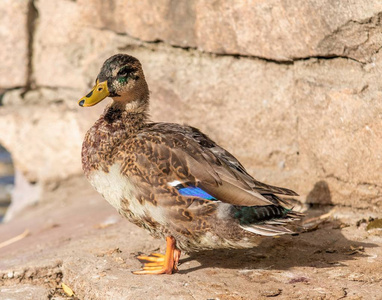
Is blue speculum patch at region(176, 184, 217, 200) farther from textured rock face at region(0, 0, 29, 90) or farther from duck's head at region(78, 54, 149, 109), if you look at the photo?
textured rock face at region(0, 0, 29, 90)

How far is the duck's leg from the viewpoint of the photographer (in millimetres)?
3277

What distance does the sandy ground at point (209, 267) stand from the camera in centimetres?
304

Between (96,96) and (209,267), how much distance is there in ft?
3.59

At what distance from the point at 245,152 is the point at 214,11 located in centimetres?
92

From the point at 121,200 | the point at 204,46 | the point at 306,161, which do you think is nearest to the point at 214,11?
the point at 204,46

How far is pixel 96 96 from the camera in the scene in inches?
141

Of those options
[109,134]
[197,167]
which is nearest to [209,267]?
[197,167]

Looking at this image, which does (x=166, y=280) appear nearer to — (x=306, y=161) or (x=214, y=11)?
(x=306, y=161)

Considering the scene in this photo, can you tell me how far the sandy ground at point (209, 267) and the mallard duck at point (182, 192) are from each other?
0.54 feet

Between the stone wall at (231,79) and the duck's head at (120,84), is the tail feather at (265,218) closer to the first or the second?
the stone wall at (231,79)

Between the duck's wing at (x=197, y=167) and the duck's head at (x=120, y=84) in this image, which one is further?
the duck's head at (x=120, y=84)

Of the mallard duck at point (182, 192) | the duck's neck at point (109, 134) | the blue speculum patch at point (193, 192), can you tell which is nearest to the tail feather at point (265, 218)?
the mallard duck at point (182, 192)

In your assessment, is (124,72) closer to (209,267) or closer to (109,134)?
(109,134)

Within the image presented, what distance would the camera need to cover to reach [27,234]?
4.54 m
